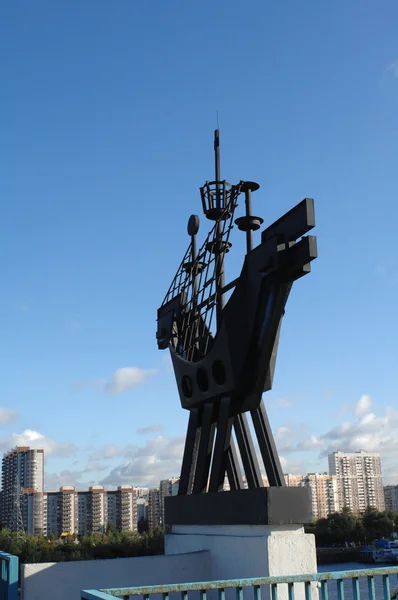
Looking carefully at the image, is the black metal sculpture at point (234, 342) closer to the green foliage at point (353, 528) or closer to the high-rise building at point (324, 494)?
the green foliage at point (353, 528)

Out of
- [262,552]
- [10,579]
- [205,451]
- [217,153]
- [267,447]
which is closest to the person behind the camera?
[10,579]

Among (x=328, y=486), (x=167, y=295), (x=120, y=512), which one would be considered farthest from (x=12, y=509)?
(x=167, y=295)

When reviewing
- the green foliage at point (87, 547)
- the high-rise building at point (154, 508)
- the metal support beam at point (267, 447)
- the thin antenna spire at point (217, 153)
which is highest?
the thin antenna spire at point (217, 153)

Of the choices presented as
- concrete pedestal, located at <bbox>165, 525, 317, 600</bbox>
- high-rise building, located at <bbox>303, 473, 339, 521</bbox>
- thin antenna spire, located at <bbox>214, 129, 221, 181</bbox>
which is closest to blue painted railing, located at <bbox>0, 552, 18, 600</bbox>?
concrete pedestal, located at <bbox>165, 525, 317, 600</bbox>

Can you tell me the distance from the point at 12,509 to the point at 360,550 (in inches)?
1610

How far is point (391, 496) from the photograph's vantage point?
3629 inches

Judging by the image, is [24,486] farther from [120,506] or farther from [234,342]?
[234,342]

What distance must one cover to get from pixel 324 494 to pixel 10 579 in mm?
81950

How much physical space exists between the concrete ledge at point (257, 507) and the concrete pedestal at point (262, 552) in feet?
0.26

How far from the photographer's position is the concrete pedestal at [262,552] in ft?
18.1

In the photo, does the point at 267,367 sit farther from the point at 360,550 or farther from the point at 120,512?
the point at 120,512

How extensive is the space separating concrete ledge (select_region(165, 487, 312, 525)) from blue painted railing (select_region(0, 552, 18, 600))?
198 centimetres

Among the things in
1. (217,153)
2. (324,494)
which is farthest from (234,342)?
(324,494)

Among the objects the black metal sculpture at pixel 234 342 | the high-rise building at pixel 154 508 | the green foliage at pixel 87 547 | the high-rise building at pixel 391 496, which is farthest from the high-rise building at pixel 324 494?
the black metal sculpture at pixel 234 342
